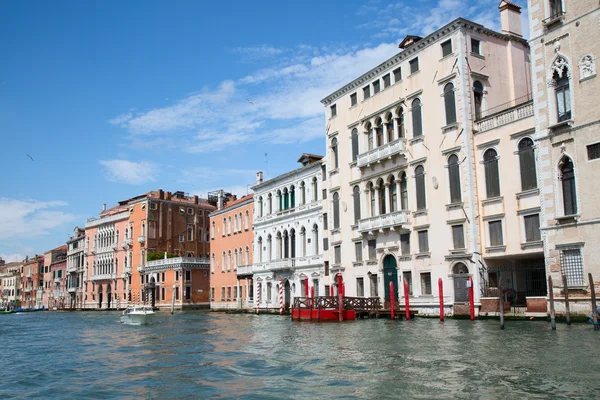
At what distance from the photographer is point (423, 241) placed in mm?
28562

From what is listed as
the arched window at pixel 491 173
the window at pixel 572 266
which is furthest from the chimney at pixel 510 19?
the window at pixel 572 266

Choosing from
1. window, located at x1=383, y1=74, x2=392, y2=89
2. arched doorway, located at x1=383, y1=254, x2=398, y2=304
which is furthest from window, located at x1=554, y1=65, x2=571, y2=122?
arched doorway, located at x1=383, y1=254, x2=398, y2=304

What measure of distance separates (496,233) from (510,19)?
1072cm

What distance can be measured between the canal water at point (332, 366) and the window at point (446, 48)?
487 inches

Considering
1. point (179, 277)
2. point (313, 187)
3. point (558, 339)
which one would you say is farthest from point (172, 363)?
point (179, 277)

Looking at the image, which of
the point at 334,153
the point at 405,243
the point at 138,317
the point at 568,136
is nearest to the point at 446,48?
the point at 568,136

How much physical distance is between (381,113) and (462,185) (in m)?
7.10

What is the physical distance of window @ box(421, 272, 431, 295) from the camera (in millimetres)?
28250

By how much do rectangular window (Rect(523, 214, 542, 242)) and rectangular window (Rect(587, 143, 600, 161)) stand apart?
386 centimetres

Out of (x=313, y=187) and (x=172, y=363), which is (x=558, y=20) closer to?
(x=172, y=363)

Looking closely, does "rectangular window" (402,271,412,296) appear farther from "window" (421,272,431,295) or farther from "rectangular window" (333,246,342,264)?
"rectangular window" (333,246,342,264)

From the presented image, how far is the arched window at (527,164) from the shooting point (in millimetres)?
23516

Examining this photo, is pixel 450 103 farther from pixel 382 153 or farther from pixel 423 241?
pixel 423 241

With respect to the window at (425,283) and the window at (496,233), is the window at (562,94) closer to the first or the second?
the window at (496,233)
